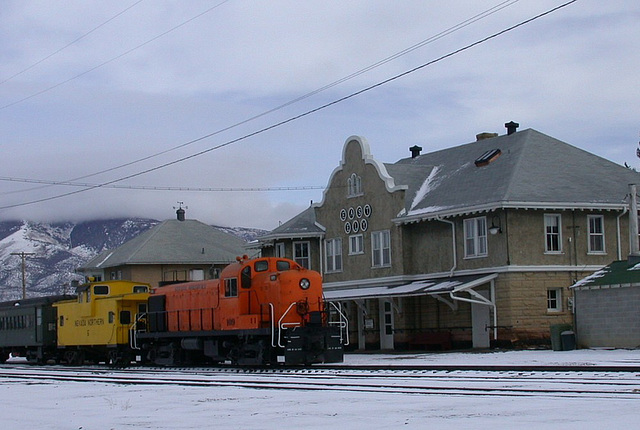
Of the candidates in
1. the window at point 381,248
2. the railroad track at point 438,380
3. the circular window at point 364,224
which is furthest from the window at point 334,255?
the railroad track at point 438,380

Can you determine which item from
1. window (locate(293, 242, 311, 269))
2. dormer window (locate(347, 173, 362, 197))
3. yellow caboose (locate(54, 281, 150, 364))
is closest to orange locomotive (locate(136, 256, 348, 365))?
yellow caboose (locate(54, 281, 150, 364))

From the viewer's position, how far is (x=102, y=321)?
116 feet

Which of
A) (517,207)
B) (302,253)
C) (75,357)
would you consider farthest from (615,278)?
(75,357)

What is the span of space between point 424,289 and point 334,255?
9.24 m

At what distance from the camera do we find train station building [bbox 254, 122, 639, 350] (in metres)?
38.2

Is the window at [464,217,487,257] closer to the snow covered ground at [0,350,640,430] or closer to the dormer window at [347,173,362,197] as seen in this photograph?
the dormer window at [347,173,362,197]

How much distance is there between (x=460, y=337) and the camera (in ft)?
133

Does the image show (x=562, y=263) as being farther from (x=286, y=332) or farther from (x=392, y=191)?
(x=286, y=332)

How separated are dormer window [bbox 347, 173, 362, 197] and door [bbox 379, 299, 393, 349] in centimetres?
512

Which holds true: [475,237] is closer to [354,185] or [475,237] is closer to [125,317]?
[354,185]

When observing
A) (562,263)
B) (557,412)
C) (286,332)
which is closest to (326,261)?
(562,263)

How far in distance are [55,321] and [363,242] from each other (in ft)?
46.2

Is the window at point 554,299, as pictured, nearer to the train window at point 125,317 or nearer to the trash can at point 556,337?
the trash can at point 556,337

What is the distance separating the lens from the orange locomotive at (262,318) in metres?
27.9
